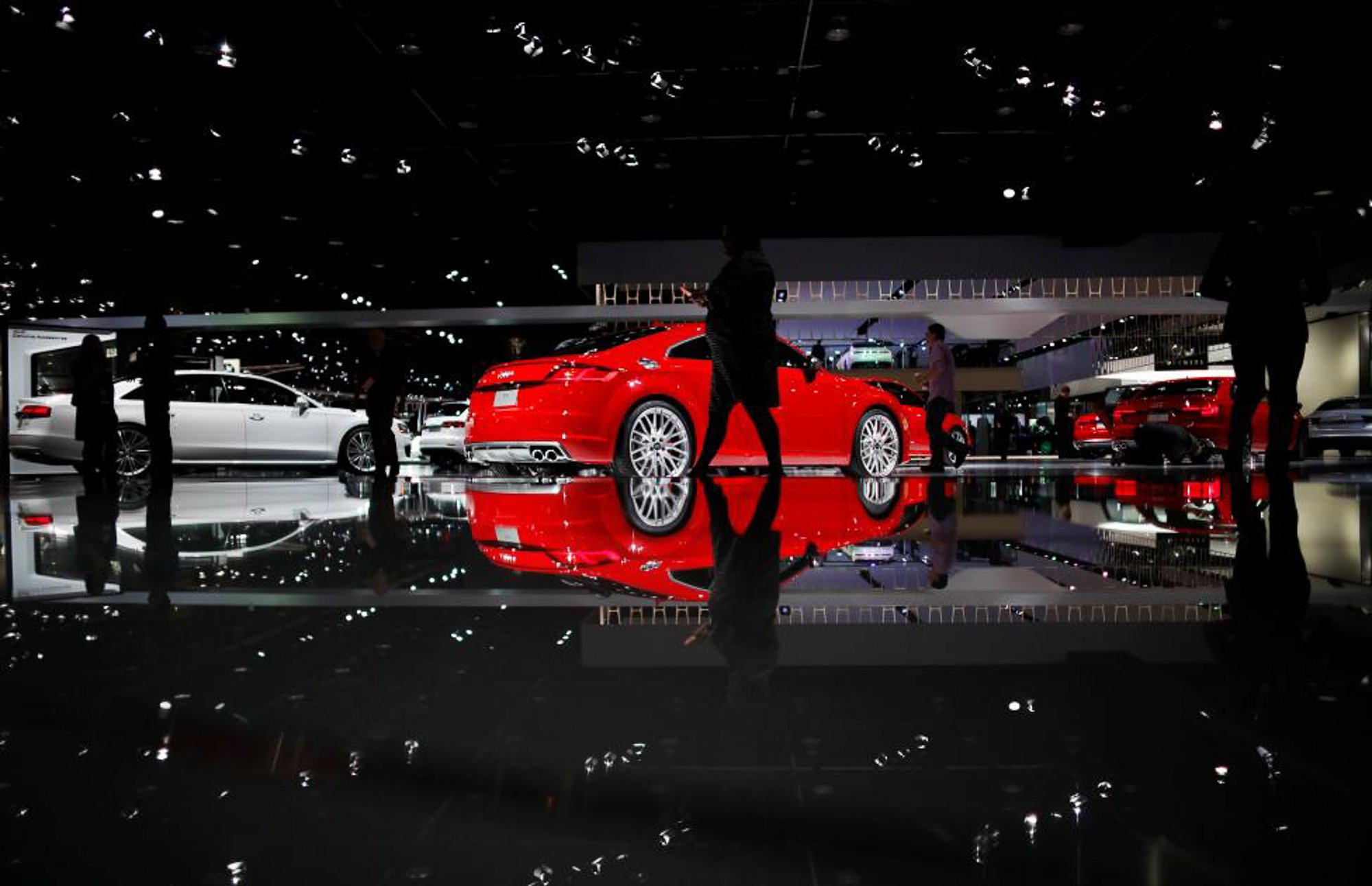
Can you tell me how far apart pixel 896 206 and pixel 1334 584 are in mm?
16679

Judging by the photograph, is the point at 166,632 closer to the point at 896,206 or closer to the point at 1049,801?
the point at 1049,801

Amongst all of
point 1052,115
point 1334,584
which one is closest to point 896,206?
point 1052,115

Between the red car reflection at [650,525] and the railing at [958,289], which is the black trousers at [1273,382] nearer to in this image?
the red car reflection at [650,525]

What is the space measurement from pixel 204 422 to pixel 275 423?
0.88 m

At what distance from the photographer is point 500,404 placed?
764 centimetres

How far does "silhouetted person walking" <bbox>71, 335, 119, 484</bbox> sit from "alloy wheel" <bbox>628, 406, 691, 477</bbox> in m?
5.33

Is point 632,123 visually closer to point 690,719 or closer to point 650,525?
point 650,525

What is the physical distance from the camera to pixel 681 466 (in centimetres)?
778

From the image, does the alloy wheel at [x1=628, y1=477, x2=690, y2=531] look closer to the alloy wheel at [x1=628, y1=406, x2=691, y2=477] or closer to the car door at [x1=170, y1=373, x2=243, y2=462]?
the alloy wheel at [x1=628, y1=406, x2=691, y2=477]

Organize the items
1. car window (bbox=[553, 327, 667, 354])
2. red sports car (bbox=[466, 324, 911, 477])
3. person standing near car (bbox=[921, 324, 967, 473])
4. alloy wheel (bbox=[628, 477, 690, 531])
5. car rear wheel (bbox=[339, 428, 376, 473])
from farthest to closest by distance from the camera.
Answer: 1. car rear wheel (bbox=[339, 428, 376, 473])
2. person standing near car (bbox=[921, 324, 967, 473])
3. car window (bbox=[553, 327, 667, 354])
4. red sports car (bbox=[466, 324, 911, 477])
5. alloy wheel (bbox=[628, 477, 690, 531])

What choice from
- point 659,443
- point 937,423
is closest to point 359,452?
point 659,443

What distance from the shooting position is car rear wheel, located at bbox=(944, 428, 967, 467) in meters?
13.9

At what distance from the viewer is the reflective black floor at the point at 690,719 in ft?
2.76

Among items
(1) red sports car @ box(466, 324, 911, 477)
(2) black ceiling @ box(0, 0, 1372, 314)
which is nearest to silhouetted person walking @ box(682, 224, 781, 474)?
(1) red sports car @ box(466, 324, 911, 477)
